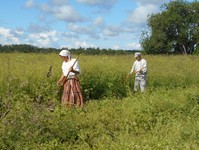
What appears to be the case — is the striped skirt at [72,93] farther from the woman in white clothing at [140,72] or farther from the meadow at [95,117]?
the woman in white clothing at [140,72]

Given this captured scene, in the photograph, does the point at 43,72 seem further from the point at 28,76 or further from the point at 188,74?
the point at 188,74

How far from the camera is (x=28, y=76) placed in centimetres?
1080

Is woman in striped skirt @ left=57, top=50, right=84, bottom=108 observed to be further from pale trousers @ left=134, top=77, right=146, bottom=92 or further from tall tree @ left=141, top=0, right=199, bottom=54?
tall tree @ left=141, top=0, right=199, bottom=54

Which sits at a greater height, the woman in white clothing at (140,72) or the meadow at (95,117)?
the woman in white clothing at (140,72)

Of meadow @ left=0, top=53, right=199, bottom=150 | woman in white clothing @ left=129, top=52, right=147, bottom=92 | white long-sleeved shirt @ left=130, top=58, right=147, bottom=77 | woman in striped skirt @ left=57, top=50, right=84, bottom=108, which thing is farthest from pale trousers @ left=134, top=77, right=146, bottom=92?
woman in striped skirt @ left=57, top=50, right=84, bottom=108

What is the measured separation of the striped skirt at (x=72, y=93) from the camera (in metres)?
9.55

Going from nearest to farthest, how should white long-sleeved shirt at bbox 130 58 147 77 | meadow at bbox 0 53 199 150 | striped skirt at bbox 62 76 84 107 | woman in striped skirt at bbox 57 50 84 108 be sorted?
meadow at bbox 0 53 199 150
woman in striped skirt at bbox 57 50 84 108
striped skirt at bbox 62 76 84 107
white long-sleeved shirt at bbox 130 58 147 77

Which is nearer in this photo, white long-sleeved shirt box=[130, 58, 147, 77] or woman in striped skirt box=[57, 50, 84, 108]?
woman in striped skirt box=[57, 50, 84, 108]

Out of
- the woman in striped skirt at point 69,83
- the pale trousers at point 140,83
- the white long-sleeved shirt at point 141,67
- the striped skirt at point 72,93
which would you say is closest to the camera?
the woman in striped skirt at point 69,83

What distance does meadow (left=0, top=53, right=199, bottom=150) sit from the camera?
579cm

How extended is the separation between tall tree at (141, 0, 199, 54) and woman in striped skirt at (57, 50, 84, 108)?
1812 inches

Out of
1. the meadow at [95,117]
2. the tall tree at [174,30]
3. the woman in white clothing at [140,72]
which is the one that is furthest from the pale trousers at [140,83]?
the tall tree at [174,30]

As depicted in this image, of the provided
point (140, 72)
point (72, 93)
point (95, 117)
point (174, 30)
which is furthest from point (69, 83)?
point (174, 30)

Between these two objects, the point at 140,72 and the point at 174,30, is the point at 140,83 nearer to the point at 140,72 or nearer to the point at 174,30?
the point at 140,72
